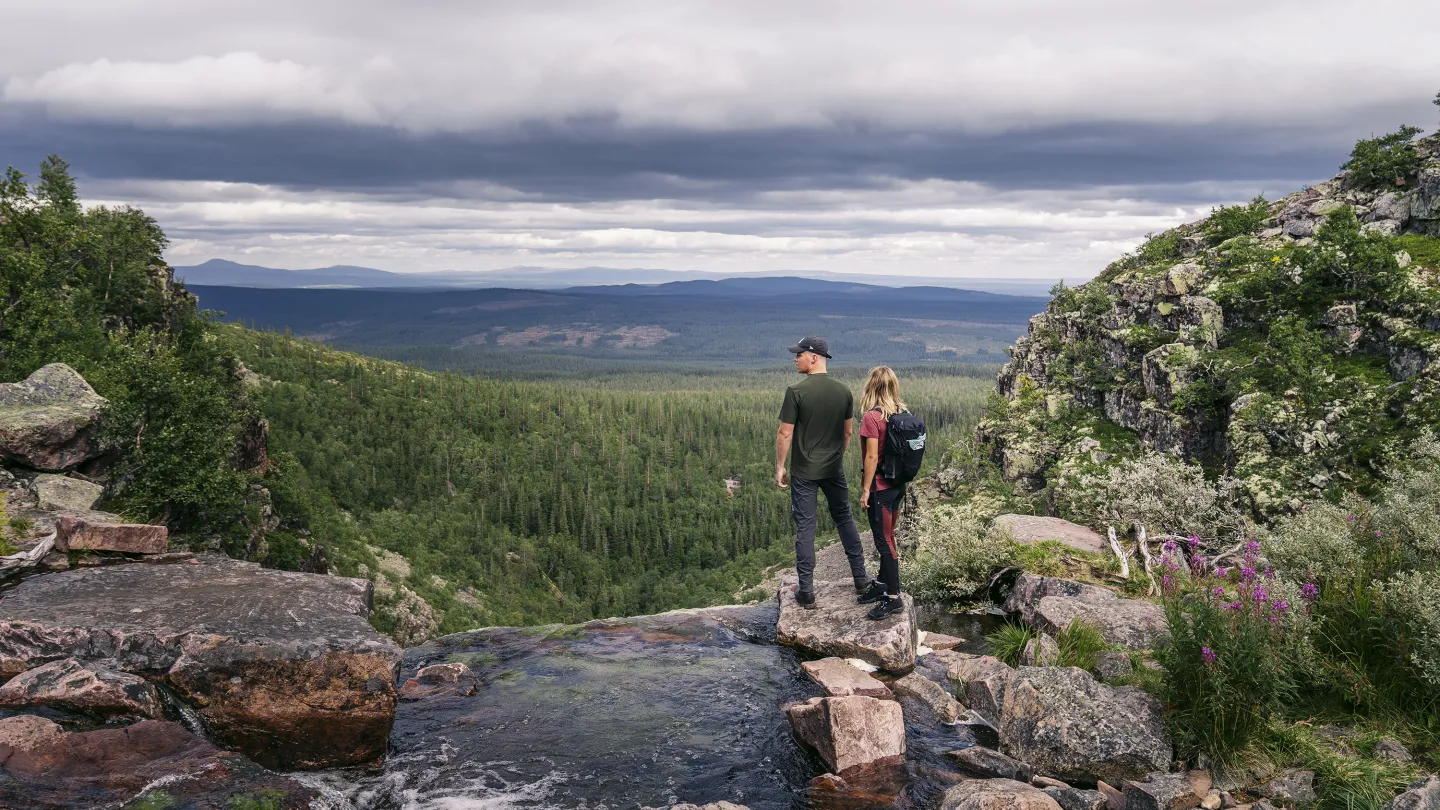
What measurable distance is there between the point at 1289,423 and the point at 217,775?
1056 inches

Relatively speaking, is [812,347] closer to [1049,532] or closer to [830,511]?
[830,511]

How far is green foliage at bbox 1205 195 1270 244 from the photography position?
113 feet

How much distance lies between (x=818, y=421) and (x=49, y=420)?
19202 millimetres

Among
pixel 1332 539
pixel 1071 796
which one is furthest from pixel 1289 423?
pixel 1071 796

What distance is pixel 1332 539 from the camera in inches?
477

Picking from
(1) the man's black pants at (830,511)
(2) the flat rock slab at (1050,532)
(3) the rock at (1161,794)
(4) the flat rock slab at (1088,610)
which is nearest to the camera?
(3) the rock at (1161,794)

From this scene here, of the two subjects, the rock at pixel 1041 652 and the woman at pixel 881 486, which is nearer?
the rock at pixel 1041 652

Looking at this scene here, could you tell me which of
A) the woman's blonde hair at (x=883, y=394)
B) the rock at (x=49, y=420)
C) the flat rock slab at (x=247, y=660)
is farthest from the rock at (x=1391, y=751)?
the rock at (x=49, y=420)

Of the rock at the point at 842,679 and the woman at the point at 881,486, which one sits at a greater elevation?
the woman at the point at 881,486

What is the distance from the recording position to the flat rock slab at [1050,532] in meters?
20.2

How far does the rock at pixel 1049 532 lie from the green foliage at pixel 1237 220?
2093 cm

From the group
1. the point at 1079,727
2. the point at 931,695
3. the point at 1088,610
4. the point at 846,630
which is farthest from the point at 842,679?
the point at 1088,610

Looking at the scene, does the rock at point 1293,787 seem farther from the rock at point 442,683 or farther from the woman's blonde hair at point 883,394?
the rock at point 442,683

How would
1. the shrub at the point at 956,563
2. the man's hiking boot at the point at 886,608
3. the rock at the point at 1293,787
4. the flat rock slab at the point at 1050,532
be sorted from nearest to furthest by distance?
the rock at the point at 1293,787, the man's hiking boot at the point at 886,608, the shrub at the point at 956,563, the flat rock slab at the point at 1050,532
